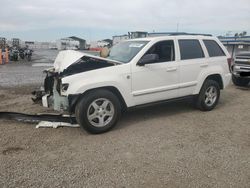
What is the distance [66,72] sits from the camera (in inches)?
192

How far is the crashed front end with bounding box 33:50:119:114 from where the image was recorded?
4.65 meters

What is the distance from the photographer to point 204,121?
5.52 meters

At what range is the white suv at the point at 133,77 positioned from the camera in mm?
4602

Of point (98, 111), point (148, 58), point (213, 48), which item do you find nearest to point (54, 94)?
point (98, 111)

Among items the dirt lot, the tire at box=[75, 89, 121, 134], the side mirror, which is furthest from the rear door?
the tire at box=[75, 89, 121, 134]

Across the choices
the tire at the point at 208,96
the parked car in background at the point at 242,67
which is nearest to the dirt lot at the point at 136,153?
the tire at the point at 208,96

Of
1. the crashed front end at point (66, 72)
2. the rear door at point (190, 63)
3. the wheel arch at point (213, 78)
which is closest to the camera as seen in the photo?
the crashed front end at point (66, 72)

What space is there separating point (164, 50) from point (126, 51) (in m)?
0.82

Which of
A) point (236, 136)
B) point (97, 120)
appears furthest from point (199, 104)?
point (97, 120)

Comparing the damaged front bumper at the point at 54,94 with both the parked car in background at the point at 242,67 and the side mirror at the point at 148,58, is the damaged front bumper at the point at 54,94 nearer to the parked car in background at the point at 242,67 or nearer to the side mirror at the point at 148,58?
the side mirror at the point at 148,58

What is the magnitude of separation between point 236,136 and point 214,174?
62.8 inches

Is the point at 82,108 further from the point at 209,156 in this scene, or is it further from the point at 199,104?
the point at 199,104

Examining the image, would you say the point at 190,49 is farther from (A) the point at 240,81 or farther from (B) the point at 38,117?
(A) the point at 240,81

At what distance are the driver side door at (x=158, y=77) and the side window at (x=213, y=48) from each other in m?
1.10
